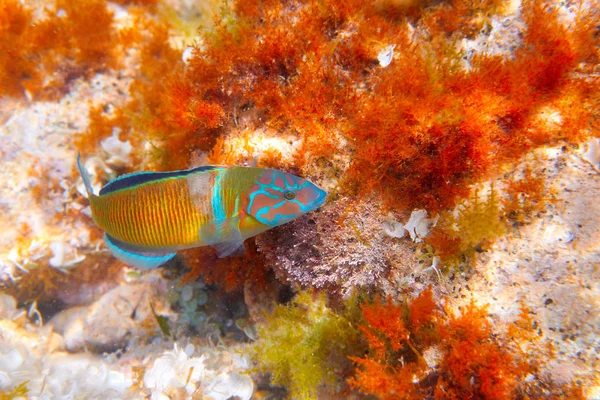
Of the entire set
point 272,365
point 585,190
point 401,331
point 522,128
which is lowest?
point 272,365

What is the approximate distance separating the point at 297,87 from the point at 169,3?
4230 millimetres

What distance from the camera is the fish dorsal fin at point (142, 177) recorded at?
2828mm

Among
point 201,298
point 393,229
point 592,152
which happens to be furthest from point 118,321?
point 592,152

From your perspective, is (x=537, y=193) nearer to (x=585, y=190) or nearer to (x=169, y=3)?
(x=585, y=190)

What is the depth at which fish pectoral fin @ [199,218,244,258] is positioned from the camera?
9.36ft

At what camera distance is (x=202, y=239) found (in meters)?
2.91

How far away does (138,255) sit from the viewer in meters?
3.18

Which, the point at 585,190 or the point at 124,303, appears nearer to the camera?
the point at 585,190

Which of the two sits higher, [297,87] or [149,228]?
[297,87]

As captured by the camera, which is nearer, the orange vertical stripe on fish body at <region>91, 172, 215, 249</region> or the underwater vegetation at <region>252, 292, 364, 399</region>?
the orange vertical stripe on fish body at <region>91, 172, 215, 249</region>

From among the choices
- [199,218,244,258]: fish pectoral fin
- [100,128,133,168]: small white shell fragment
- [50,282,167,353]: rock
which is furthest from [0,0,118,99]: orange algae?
[199,218,244,258]: fish pectoral fin

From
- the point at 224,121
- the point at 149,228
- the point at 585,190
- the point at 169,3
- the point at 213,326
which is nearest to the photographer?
the point at 585,190

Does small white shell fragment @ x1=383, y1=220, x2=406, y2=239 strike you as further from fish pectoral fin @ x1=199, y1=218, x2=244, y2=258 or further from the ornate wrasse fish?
fish pectoral fin @ x1=199, y1=218, x2=244, y2=258

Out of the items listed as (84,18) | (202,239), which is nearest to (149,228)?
(202,239)
